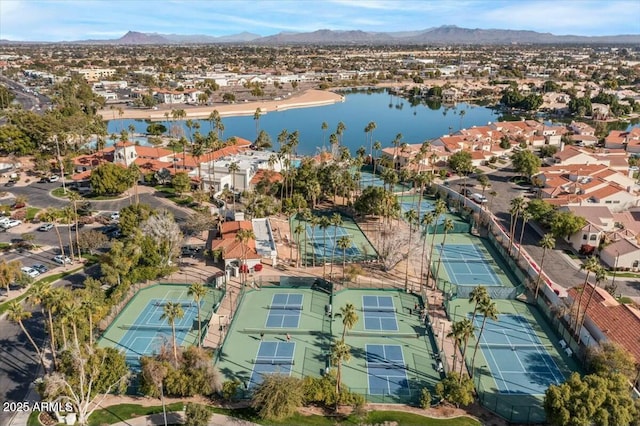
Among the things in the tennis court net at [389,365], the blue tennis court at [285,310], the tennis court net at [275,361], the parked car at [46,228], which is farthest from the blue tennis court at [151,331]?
the parked car at [46,228]

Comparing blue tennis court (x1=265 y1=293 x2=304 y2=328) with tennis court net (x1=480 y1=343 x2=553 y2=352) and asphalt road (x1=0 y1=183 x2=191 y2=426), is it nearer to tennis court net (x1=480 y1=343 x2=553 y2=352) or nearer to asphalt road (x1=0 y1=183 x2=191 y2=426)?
tennis court net (x1=480 y1=343 x2=553 y2=352)

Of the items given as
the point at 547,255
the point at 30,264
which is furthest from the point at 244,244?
the point at 547,255

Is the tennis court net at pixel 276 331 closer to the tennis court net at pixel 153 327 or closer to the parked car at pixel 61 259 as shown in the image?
the tennis court net at pixel 153 327

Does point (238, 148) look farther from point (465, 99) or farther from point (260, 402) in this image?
point (465, 99)

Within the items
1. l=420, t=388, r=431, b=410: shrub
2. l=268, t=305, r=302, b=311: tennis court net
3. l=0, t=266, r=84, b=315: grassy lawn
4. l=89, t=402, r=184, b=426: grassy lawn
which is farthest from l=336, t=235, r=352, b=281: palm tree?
l=0, t=266, r=84, b=315: grassy lawn

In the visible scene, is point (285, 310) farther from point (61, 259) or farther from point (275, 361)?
point (61, 259)
